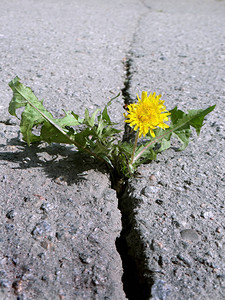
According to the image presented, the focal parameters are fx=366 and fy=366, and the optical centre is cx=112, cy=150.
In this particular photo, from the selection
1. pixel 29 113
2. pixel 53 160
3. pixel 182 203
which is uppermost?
pixel 29 113

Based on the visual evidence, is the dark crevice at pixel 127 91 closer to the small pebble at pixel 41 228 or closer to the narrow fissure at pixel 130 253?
the narrow fissure at pixel 130 253

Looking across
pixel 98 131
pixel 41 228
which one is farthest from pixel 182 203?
pixel 41 228

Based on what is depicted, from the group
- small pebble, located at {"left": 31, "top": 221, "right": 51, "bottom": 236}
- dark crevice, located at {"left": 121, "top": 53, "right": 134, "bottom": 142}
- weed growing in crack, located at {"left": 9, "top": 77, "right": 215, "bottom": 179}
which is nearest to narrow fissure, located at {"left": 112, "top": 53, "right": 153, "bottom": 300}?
weed growing in crack, located at {"left": 9, "top": 77, "right": 215, "bottom": 179}

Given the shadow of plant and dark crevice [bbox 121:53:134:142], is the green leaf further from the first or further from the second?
dark crevice [bbox 121:53:134:142]

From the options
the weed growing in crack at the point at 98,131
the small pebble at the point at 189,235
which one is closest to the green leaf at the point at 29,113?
the weed growing in crack at the point at 98,131

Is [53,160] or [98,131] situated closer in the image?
[98,131]

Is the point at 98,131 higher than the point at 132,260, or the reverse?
the point at 98,131

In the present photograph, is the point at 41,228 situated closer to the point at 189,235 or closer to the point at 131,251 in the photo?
the point at 131,251

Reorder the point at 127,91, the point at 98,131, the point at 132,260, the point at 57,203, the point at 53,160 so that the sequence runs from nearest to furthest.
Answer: the point at 132,260 → the point at 57,203 → the point at 98,131 → the point at 53,160 → the point at 127,91
